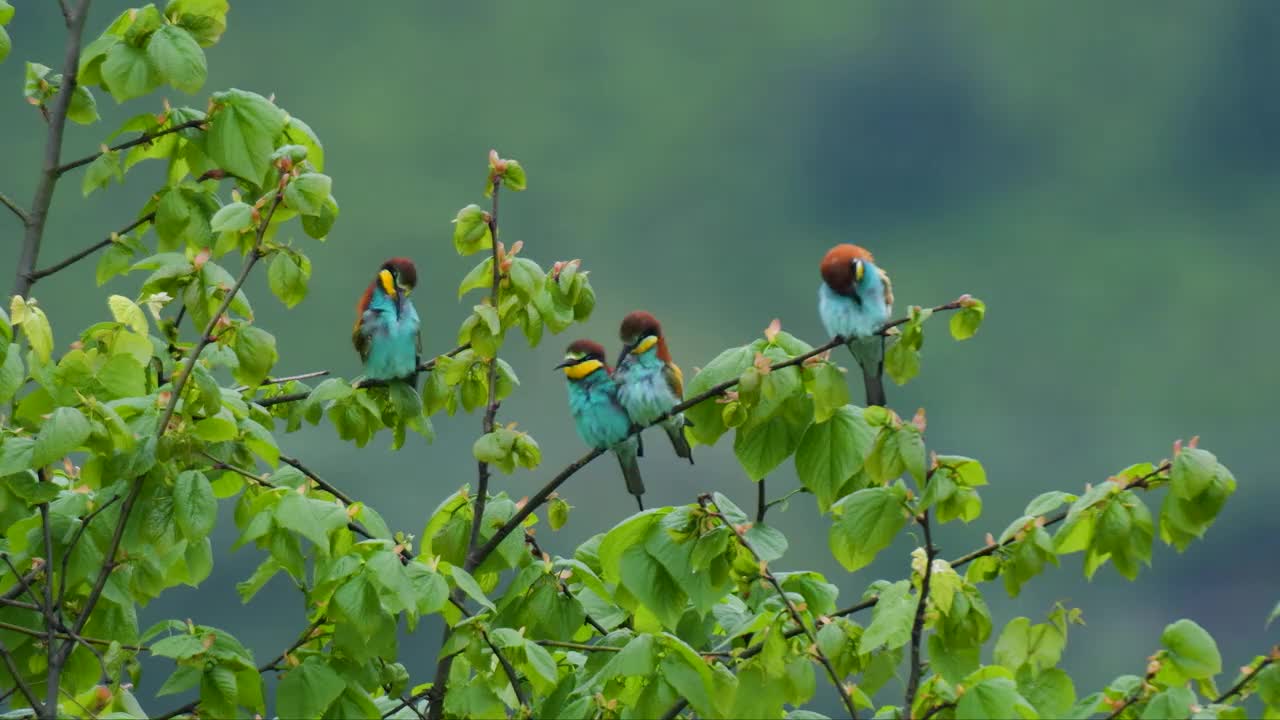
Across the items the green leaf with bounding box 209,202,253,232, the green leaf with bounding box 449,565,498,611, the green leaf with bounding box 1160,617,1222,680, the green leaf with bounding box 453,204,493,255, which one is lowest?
the green leaf with bounding box 449,565,498,611

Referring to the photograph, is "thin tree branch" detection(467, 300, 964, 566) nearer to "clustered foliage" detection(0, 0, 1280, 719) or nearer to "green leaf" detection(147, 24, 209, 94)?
"clustered foliage" detection(0, 0, 1280, 719)

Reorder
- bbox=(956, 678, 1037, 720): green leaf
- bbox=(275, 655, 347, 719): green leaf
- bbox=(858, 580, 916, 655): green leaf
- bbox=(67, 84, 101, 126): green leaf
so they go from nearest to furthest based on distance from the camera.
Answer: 1. bbox=(956, 678, 1037, 720): green leaf
2. bbox=(858, 580, 916, 655): green leaf
3. bbox=(275, 655, 347, 719): green leaf
4. bbox=(67, 84, 101, 126): green leaf

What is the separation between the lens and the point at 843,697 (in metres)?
4.52

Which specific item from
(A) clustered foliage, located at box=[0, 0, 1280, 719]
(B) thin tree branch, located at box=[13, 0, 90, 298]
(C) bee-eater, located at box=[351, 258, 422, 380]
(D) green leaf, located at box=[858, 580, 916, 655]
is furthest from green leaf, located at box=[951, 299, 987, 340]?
(B) thin tree branch, located at box=[13, 0, 90, 298]

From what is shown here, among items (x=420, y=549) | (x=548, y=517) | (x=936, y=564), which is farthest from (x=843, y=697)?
(x=420, y=549)

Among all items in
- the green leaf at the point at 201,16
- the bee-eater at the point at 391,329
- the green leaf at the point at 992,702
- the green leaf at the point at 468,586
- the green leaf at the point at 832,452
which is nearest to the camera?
the green leaf at the point at 992,702

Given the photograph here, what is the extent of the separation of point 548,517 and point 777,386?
1.20 m

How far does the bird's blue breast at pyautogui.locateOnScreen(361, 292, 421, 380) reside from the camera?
5.65 m

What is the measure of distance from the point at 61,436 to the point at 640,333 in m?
2.15

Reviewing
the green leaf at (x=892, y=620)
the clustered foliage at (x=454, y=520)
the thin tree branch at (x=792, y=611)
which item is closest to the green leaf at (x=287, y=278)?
the clustered foliage at (x=454, y=520)

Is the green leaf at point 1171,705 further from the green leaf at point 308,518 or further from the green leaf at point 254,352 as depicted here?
the green leaf at point 254,352

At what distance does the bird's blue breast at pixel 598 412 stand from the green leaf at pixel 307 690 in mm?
1325

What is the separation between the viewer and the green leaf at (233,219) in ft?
15.6

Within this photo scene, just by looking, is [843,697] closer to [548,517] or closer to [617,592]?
[617,592]
